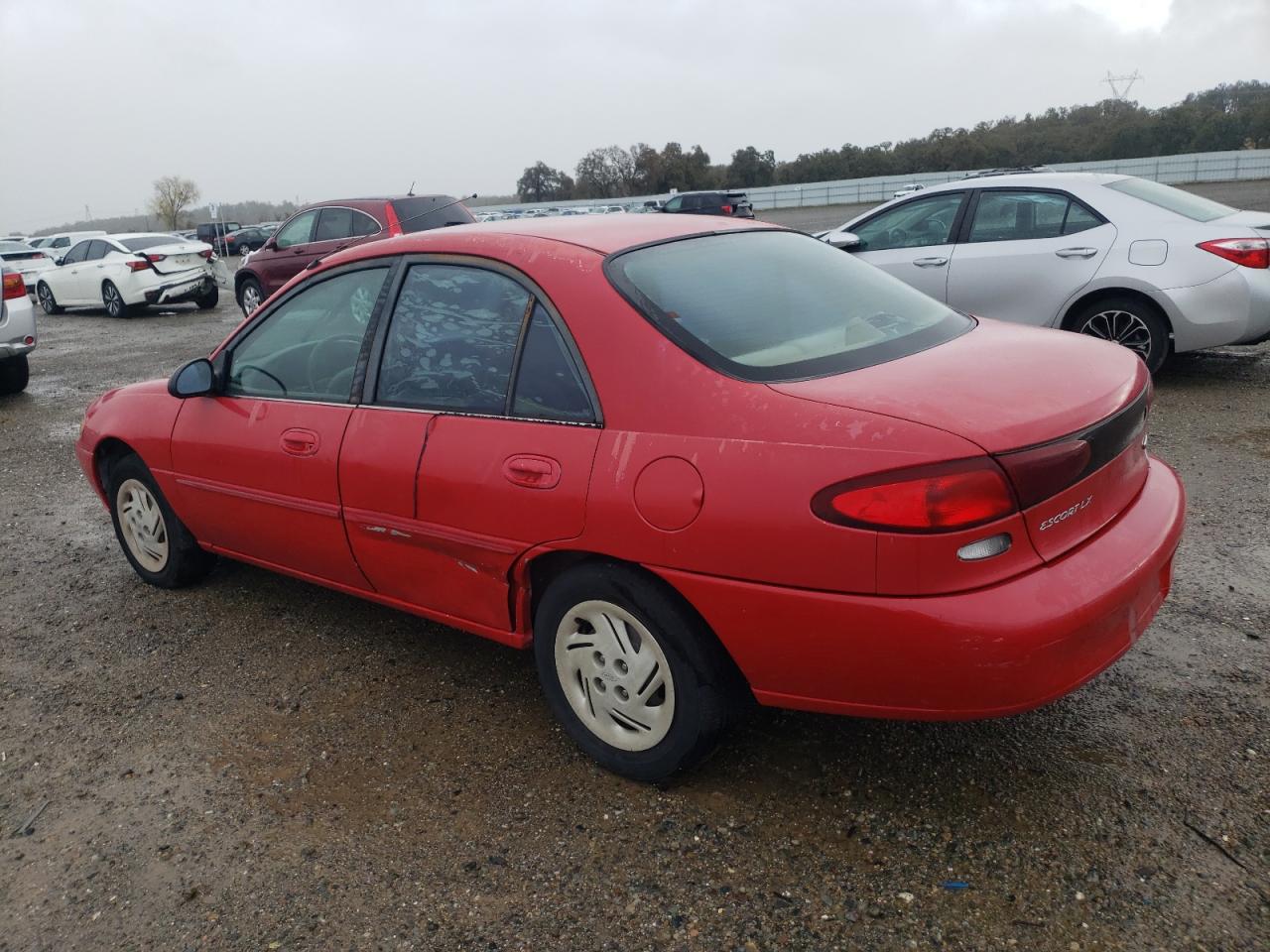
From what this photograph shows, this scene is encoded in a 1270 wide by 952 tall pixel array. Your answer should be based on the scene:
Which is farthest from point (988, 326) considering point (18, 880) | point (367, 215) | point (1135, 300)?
point (367, 215)

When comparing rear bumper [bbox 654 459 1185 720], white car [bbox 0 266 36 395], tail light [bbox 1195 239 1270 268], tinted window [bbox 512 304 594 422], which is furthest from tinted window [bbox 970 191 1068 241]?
white car [bbox 0 266 36 395]

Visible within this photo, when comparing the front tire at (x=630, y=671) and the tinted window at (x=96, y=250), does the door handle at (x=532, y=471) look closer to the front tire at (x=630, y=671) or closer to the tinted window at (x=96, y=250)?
the front tire at (x=630, y=671)

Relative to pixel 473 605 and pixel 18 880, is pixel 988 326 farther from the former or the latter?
pixel 18 880

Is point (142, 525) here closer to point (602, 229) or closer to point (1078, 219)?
point (602, 229)

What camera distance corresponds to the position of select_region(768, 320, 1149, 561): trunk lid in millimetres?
2324

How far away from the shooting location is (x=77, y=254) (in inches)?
760

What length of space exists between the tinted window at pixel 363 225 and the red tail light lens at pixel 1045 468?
469 inches

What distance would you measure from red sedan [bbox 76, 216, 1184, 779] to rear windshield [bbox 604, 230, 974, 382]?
11 mm

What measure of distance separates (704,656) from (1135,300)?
5723 mm

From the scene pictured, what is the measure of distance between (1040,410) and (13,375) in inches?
446

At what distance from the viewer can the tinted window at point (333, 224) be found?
13.4 metres

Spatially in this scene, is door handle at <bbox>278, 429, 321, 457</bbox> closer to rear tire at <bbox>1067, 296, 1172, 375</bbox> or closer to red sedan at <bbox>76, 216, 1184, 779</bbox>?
red sedan at <bbox>76, 216, 1184, 779</bbox>

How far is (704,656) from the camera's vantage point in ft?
8.50

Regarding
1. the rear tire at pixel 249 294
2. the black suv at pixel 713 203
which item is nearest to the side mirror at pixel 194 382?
Answer: the rear tire at pixel 249 294
